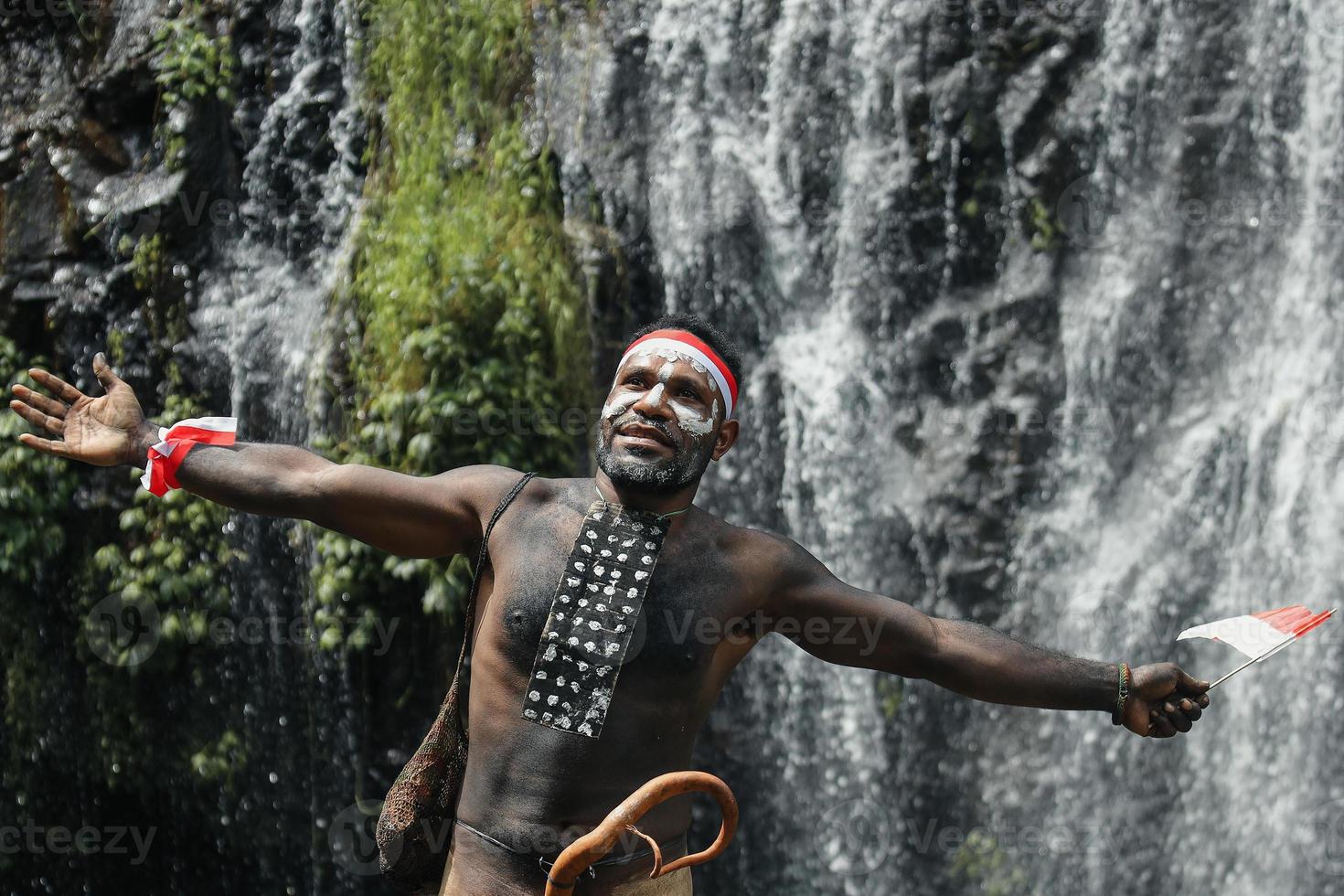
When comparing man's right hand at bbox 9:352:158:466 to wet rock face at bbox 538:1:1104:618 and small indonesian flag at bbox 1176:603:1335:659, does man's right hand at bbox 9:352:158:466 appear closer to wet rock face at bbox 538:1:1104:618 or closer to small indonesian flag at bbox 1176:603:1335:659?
small indonesian flag at bbox 1176:603:1335:659

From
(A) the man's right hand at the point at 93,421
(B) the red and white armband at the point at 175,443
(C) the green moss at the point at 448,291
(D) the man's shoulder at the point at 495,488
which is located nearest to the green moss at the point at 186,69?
(C) the green moss at the point at 448,291

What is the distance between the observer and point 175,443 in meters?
2.99

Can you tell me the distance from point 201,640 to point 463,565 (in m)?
1.44

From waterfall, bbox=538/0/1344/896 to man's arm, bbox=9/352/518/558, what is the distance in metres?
3.02

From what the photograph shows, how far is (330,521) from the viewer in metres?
2.97

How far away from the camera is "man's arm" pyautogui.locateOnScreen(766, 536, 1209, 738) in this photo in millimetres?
2986

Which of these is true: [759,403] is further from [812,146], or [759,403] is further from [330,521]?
[330,521]

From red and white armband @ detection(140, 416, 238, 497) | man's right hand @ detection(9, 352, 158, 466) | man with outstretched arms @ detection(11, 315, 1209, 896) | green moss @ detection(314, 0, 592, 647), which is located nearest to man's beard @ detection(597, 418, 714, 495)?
man with outstretched arms @ detection(11, 315, 1209, 896)

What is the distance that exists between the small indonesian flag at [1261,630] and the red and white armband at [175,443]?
6.89 ft

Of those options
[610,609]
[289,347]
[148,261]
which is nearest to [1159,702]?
[610,609]

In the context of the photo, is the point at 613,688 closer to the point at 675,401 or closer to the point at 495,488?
the point at 495,488

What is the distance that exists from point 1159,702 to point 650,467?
1223 millimetres

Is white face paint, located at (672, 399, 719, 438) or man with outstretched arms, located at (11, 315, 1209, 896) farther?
white face paint, located at (672, 399, 719, 438)

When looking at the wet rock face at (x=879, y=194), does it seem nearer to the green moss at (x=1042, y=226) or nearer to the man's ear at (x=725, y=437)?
the green moss at (x=1042, y=226)
